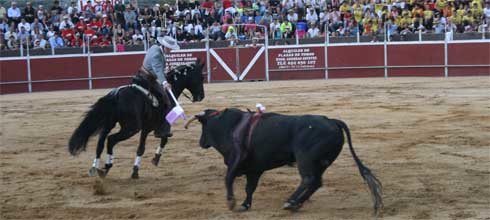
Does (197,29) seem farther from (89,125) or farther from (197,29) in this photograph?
(89,125)

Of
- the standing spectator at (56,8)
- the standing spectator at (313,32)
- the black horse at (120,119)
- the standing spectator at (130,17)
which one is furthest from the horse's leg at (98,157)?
the standing spectator at (56,8)

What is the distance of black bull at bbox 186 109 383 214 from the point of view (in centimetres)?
711

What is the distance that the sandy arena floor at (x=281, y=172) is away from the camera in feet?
25.1

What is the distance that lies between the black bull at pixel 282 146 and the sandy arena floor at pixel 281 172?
26 cm

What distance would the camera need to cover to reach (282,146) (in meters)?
7.30

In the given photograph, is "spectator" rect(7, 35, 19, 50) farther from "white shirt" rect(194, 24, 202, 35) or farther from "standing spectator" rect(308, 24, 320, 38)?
"standing spectator" rect(308, 24, 320, 38)

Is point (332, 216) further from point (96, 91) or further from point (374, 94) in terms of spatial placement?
point (96, 91)

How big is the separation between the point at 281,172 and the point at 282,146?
2284 millimetres

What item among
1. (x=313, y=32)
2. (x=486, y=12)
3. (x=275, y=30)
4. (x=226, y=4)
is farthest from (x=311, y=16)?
(x=486, y=12)

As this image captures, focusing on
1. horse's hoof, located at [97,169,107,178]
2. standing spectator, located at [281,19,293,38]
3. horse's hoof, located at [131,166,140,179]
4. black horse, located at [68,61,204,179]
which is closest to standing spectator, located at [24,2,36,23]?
standing spectator, located at [281,19,293,38]

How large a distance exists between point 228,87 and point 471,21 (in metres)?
7.24

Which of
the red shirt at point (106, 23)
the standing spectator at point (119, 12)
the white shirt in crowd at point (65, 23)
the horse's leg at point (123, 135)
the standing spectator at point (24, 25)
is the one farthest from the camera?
the standing spectator at point (119, 12)

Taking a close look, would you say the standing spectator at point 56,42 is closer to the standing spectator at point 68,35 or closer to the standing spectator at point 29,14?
the standing spectator at point 68,35

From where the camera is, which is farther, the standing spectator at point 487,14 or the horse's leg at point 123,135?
the standing spectator at point 487,14
